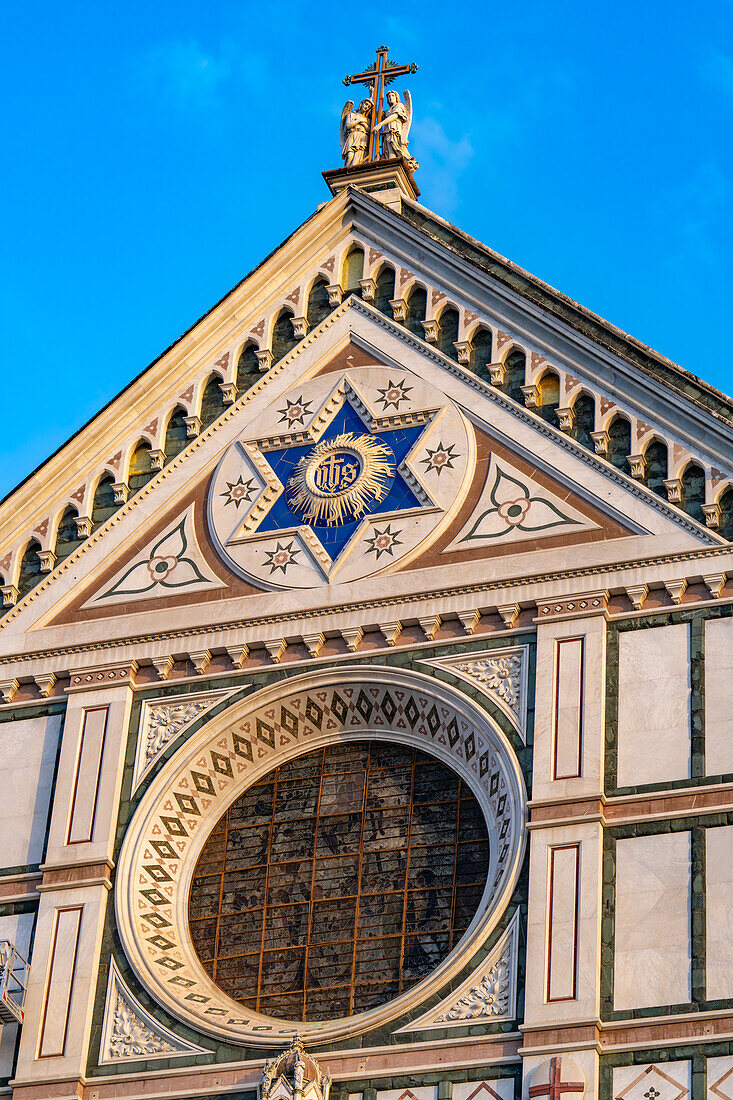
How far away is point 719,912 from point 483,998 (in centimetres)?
221

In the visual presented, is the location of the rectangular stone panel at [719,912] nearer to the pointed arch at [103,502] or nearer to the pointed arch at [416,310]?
the pointed arch at [416,310]

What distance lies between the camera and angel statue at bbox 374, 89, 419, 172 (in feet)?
101

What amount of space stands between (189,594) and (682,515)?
5.12m

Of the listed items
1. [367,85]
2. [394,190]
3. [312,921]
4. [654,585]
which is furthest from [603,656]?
[367,85]

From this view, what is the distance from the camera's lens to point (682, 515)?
1029 inches

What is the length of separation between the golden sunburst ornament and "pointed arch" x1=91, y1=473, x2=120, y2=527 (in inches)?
82.4

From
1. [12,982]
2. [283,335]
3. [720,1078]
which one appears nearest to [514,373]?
[283,335]

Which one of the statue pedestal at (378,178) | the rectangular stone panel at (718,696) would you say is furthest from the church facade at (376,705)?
the statue pedestal at (378,178)

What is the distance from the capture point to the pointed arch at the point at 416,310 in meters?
28.8

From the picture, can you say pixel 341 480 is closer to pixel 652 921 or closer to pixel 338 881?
pixel 338 881

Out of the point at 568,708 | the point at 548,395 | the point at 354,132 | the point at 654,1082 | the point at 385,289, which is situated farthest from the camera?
the point at 354,132

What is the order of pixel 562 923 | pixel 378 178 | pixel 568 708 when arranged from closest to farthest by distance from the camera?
pixel 562 923 → pixel 568 708 → pixel 378 178

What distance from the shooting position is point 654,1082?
74.4ft

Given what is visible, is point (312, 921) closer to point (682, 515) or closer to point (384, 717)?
point (384, 717)
